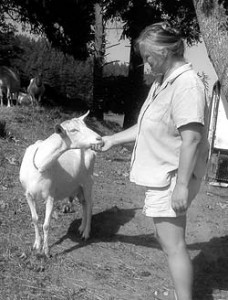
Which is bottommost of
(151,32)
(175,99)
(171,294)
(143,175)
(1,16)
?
(171,294)

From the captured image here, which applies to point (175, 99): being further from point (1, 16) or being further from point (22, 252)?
point (1, 16)

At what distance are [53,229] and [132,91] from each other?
1236 centimetres

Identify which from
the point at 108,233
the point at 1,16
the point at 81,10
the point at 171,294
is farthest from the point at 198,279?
the point at 1,16

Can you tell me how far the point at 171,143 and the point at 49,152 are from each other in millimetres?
1693

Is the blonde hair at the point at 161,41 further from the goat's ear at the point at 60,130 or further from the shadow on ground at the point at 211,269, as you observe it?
the shadow on ground at the point at 211,269

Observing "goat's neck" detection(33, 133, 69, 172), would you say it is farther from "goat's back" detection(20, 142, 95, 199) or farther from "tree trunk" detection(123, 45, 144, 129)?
"tree trunk" detection(123, 45, 144, 129)

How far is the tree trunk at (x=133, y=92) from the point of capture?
1808cm

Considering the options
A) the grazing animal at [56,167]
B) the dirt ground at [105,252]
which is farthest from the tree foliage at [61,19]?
the grazing animal at [56,167]

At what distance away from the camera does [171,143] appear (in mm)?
3941

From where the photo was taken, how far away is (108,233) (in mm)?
6469

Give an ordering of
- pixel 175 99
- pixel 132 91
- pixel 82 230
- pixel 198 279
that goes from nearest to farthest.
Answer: pixel 175 99, pixel 198 279, pixel 82 230, pixel 132 91

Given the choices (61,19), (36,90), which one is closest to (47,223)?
(36,90)

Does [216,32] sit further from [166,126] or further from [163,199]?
[163,199]

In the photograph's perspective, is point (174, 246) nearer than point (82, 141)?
Yes
